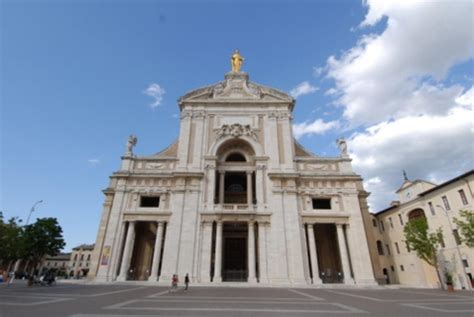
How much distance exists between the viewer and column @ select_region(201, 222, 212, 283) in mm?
24714

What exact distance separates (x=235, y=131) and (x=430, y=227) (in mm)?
23858

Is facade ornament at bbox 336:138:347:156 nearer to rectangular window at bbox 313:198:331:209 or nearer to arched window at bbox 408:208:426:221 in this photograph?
rectangular window at bbox 313:198:331:209

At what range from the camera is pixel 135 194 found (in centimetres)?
2850

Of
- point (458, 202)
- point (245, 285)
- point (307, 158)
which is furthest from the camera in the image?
point (307, 158)

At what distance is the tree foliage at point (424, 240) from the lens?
946 inches

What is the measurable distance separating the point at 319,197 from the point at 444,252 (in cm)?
1307

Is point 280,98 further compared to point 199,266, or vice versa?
point 280,98

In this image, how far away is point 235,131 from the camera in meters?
31.8

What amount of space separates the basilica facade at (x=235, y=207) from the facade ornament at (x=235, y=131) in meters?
0.12

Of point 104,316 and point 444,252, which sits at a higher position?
point 444,252

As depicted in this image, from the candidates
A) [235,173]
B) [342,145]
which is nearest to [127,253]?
[235,173]

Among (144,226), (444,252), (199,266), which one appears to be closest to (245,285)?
(199,266)

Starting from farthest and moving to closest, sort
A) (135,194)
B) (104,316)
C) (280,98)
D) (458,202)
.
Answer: (280,98), (135,194), (458,202), (104,316)

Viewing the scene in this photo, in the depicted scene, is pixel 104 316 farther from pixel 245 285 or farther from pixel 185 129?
pixel 185 129
